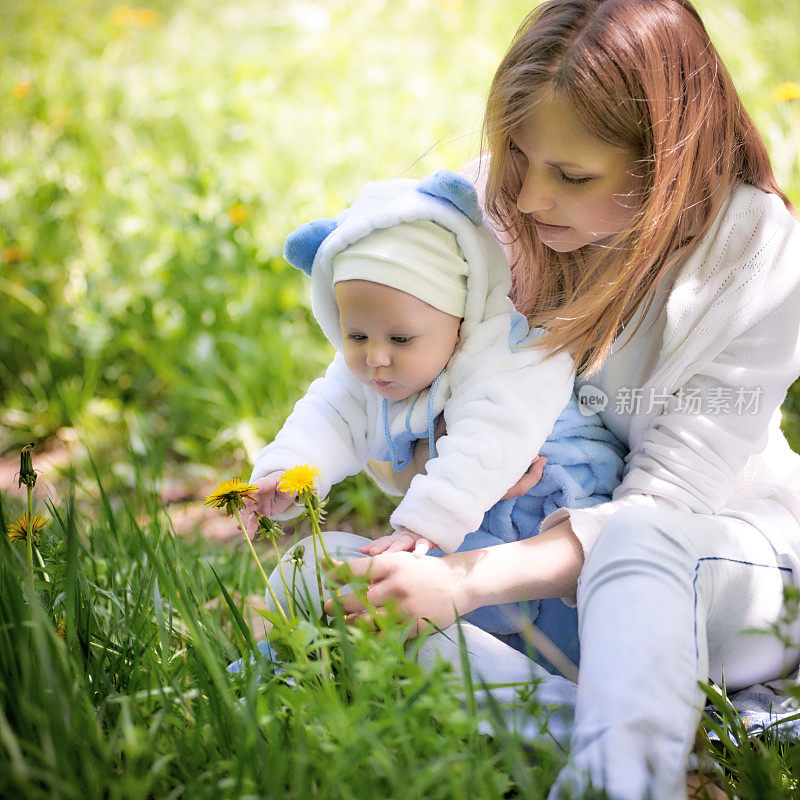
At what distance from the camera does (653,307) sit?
1.54 m

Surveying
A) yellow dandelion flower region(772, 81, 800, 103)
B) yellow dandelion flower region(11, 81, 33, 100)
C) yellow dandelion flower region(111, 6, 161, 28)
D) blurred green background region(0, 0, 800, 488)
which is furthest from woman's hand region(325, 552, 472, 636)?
yellow dandelion flower region(111, 6, 161, 28)

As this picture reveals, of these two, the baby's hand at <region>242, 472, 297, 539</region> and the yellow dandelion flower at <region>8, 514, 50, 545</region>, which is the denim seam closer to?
the baby's hand at <region>242, 472, 297, 539</region>

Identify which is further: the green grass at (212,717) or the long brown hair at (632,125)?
the long brown hair at (632,125)

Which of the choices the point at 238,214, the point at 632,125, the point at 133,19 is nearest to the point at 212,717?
the point at 632,125

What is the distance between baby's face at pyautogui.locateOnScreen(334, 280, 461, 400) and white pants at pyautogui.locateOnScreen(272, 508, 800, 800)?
33 centimetres

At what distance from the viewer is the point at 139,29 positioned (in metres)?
5.16

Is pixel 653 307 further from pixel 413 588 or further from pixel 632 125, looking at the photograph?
pixel 413 588

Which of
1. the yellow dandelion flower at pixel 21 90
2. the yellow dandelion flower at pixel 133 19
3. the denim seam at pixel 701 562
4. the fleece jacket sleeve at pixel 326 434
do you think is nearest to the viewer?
the denim seam at pixel 701 562

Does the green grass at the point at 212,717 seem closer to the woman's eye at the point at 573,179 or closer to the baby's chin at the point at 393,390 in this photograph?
the baby's chin at the point at 393,390

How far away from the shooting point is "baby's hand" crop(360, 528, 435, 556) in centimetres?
131

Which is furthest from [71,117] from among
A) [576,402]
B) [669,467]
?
[669,467]

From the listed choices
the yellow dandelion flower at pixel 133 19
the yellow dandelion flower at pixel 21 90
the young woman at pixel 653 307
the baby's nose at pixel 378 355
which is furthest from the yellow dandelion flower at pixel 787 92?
the yellow dandelion flower at pixel 133 19

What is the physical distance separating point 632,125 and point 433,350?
48 centimetres

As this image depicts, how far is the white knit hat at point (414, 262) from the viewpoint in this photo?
1.40 metres
